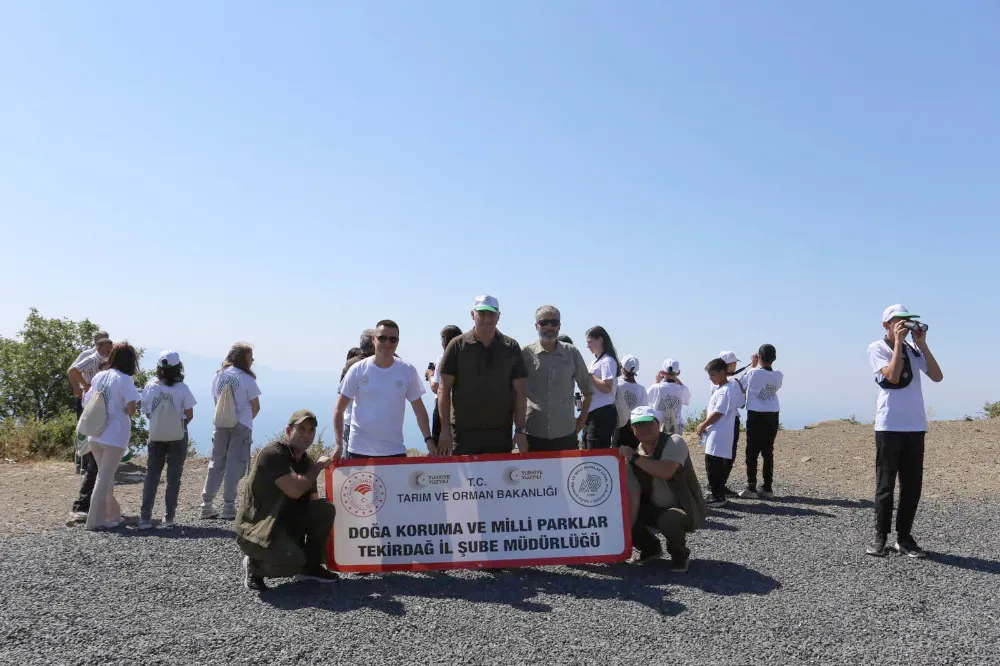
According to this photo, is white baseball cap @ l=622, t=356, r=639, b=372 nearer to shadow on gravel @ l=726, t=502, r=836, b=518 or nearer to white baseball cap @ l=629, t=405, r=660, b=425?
shadow on gravel @ l=726, t=502, r=836, b=518

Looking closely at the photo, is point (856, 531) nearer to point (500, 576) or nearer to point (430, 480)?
point (500, 576)

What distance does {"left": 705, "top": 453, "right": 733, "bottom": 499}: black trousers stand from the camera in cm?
969

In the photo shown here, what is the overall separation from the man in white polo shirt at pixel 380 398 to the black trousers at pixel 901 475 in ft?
13.7

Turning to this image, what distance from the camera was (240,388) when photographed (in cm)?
870

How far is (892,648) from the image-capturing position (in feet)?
14.8

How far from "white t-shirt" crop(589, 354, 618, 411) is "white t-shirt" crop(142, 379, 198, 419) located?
175 inches

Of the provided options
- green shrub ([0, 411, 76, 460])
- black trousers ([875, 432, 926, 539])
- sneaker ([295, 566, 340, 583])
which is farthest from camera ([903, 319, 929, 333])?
green shrub ([0, 411, 76, 460])

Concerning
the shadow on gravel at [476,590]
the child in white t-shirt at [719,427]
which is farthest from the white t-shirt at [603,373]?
the child in white t-shirt at [719,427]

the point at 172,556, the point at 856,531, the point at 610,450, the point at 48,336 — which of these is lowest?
the point at 172,556

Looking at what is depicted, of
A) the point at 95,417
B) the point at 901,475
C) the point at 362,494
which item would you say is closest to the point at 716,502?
the point at 901,475

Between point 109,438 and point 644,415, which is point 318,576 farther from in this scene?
point 109,438

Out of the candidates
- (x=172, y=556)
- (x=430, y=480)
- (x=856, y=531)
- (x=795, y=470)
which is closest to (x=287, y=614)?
(x=430, y=480)

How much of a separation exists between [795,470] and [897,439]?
22.2ft

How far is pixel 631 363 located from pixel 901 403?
326 centimetres
